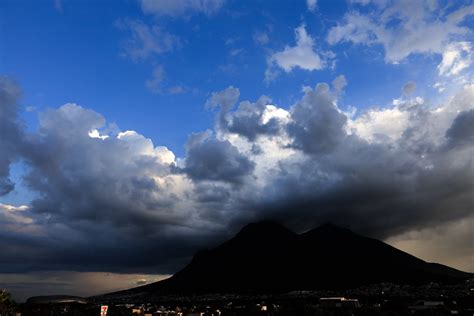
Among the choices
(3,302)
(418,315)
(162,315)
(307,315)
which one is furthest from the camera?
(162,315)

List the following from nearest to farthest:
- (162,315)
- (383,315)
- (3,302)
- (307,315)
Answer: (3,302), (383,315), (307,315), (162,315)

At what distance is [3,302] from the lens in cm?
12338

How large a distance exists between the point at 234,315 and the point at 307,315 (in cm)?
2795

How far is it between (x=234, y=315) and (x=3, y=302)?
78.4 metres

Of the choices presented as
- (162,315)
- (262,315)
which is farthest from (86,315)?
(262,315)

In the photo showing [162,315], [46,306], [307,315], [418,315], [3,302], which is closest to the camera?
[3,302]

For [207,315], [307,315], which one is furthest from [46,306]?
[307,315]

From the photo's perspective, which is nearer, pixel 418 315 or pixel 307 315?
pixel 418 315

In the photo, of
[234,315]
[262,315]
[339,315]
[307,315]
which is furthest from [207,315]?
[339,315]

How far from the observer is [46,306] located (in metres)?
191

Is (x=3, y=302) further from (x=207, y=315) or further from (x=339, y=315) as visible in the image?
(x=339, y=315)

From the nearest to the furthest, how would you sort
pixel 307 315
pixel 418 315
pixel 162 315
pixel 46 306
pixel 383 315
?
pixel 383 315 < pixel 418 315 < pixel 307 315 < pixel 162 315 < pixel 46 306

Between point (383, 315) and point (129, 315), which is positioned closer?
point (383, 315)

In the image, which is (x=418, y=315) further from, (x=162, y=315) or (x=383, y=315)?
(x=162, y=315)
